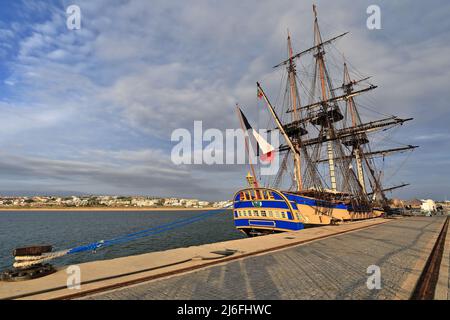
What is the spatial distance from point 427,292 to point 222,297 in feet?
16.5

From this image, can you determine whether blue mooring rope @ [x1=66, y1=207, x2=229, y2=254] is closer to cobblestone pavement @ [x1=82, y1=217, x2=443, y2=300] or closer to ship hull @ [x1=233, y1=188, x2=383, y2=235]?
cobblestone pavement @ [x1=82, y1=217, x2=443, y2=300]

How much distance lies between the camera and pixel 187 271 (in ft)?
26.0

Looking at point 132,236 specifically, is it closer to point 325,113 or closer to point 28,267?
point 28,267

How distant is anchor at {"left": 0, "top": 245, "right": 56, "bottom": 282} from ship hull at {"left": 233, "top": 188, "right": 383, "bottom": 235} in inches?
771

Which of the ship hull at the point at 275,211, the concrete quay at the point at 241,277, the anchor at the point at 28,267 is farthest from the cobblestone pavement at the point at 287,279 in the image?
the ship hull at the point at 275,211

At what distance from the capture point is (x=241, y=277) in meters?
7.23

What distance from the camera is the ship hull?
923 inches

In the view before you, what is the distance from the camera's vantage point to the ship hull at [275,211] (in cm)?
2344

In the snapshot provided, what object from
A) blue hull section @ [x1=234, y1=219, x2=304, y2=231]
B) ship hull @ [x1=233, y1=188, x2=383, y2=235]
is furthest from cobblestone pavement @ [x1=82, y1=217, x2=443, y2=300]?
ship hull @ [x1=233, y1=188, x2=383, y2=235]

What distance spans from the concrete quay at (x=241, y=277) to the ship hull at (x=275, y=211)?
12585 mm

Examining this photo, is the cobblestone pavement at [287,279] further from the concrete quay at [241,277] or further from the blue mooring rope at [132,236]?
the blue mooring rope at [132,236]
